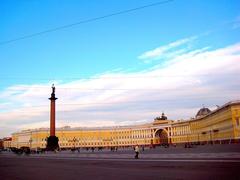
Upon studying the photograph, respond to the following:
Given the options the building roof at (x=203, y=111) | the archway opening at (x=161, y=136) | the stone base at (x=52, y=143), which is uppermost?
the building roof at (x=203, y=111)

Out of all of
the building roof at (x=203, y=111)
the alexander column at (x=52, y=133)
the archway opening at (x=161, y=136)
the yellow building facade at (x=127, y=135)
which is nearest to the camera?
the alexander column at (x=52, y=133)

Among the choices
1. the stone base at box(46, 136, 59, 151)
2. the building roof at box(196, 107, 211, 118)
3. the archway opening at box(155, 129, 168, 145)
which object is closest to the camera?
the stone base at box(46, 136, 59, 151)

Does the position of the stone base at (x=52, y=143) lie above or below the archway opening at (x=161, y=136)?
below

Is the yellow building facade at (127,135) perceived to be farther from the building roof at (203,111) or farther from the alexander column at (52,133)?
the alexander column at (52,133)

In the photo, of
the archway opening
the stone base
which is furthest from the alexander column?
the archway opening

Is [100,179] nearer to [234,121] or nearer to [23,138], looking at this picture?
[234,121]

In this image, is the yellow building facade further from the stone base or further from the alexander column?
the stone base

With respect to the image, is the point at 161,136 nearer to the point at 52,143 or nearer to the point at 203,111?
the point at 203,111

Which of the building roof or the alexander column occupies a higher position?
the building roof

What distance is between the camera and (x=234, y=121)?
94.9m

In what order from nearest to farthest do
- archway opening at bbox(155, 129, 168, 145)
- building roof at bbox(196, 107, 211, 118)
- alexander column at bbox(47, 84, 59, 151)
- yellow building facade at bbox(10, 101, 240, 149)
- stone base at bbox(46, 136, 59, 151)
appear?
1. stone base at bbox(46, 136, 59, 151)
2. alexander column at bbox(47, 84, 59, 151)
3. building roof at bbox(196, 107, 211, 118)
4. yellow building facade at bbox(10, 101, 240, 149)
5. archway opening at bbox(155, 129, 168, 145)

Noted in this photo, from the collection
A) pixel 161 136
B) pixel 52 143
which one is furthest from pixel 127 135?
pixel 52 143

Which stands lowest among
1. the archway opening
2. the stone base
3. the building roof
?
the stone base

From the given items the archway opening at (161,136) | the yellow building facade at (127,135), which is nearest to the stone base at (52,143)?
the yellow building facade at (127,135)
